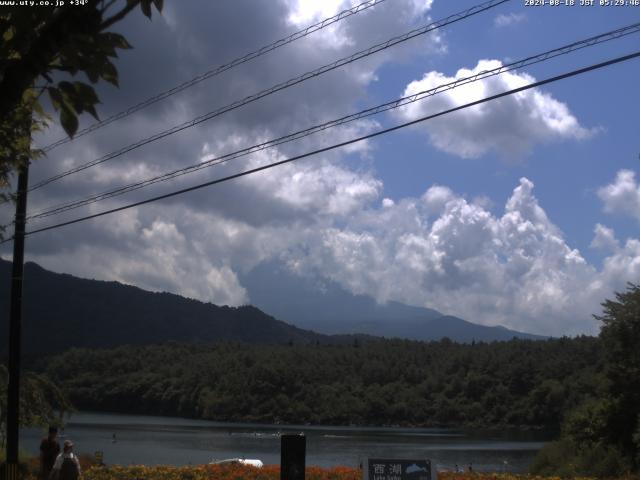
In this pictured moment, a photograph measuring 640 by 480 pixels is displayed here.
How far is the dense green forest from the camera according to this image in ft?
389

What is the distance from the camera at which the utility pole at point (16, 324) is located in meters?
18.3

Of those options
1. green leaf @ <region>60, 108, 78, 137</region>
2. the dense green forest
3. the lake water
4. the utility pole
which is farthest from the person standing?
the dense green forest

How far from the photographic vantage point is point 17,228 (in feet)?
64.4

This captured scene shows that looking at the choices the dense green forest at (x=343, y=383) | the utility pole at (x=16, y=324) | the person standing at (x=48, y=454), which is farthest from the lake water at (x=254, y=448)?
the person standing at (x=48, y=454)

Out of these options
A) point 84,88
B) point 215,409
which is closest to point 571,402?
point 215,409

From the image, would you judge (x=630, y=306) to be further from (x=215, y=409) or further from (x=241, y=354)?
(x=241, y=354)

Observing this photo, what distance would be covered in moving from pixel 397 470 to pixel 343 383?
125520mm

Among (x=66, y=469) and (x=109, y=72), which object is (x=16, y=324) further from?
(x=109, y=72)

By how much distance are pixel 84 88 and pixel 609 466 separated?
71.5 feet

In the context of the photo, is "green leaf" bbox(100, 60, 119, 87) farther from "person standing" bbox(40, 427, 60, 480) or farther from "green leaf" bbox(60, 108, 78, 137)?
"person standing" bbox(40, 427, 60, 480)

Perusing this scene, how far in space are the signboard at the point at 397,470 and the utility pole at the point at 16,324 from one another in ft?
29.3

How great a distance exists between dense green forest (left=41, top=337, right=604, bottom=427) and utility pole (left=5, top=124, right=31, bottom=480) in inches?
3851

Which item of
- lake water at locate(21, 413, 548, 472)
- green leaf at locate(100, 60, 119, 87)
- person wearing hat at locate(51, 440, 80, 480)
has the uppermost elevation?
green leaf at locate(100, 60, 119, 87)

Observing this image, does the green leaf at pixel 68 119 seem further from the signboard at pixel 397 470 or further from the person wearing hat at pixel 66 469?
the person wearing hat at pixel 66 469
